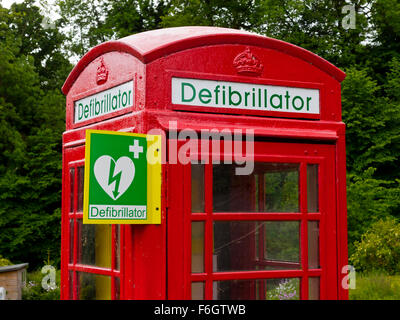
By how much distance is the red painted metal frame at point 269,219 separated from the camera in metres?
3.78

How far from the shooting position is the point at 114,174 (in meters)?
3.74

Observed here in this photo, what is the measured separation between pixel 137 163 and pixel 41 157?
14.4 m

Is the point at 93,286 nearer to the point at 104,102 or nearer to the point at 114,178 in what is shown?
the point at 114,178

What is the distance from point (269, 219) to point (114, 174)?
1.02 meters

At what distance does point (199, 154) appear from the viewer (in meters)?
3.87

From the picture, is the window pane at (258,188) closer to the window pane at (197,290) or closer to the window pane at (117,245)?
the window pane at (197,290)

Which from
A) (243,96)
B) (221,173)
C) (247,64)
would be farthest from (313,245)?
(247,64)

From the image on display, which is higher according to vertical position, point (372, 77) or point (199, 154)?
point (372, 77)

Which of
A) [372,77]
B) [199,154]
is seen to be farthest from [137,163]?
[372,77]

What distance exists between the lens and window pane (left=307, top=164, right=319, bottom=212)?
420 cm

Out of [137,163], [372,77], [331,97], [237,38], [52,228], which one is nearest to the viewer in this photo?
[137,163]

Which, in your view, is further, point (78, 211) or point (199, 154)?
point (78, 211)

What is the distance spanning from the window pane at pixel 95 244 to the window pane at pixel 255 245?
71cm
